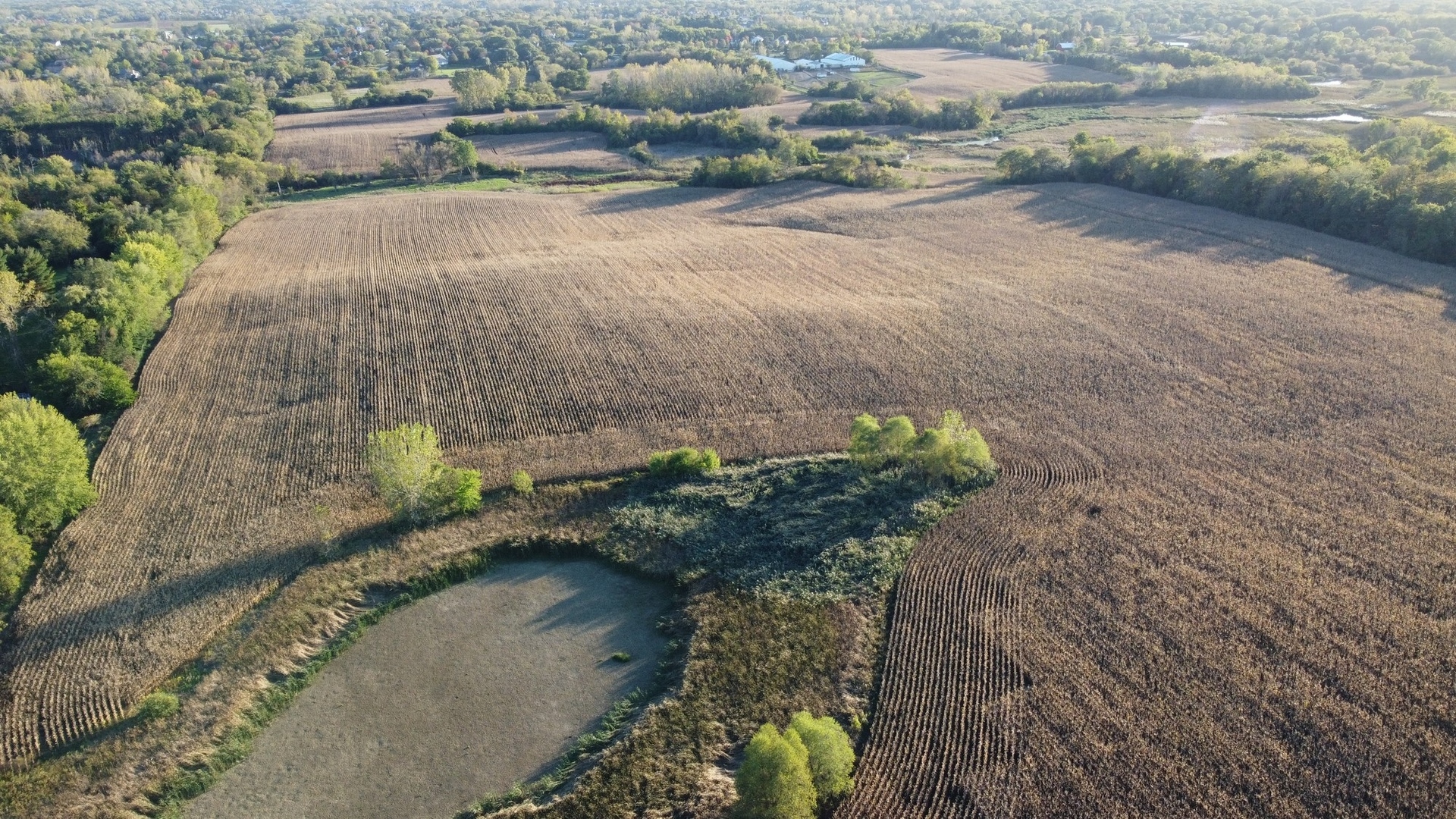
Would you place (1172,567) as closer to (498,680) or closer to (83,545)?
(498,680)

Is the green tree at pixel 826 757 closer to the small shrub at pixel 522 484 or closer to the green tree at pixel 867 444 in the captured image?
the green tree at pixel 867 444

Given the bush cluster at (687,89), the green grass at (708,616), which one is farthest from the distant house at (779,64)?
the green grass at (708,616)

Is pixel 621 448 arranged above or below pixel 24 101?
below

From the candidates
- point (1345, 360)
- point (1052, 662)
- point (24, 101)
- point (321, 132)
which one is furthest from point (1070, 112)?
point (24, 101)

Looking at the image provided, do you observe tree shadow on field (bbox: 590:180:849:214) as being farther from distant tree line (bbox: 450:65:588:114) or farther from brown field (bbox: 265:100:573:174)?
distant tree line (bbox: 450:65:588:114)

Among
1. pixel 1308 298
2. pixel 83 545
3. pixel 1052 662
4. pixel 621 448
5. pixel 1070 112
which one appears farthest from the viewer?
pixel 1070 112

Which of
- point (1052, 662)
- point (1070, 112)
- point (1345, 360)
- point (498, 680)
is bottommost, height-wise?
point (498, 680)
